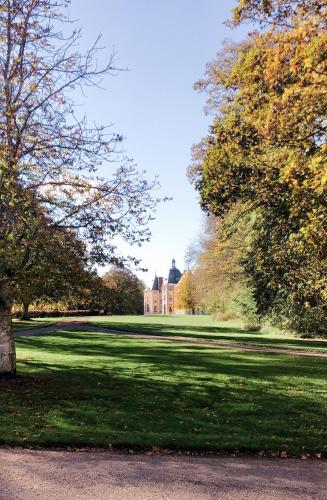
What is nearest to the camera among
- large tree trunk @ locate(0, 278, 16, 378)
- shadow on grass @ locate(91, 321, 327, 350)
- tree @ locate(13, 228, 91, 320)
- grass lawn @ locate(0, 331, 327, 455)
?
grass lawn @ locate(0, 331, 327, 455)

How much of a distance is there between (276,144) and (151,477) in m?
7.88

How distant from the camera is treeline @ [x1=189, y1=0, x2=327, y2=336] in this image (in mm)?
7262

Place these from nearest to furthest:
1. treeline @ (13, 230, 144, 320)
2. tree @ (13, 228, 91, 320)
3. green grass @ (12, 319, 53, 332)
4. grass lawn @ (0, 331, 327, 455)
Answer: grass lawn @ (0, 331, 327, 455) < tree @ (13, 228, 91, 320) < treeline @ (13, 230, 144, 320) < green grass @ (12, 319, 53, 332)

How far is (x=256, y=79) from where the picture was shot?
30.6ft

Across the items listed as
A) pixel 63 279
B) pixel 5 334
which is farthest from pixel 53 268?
pixel 5 334

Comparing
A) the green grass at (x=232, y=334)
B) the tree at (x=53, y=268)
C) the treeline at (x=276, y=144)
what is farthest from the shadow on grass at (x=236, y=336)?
the tree at (x=53, y=268)

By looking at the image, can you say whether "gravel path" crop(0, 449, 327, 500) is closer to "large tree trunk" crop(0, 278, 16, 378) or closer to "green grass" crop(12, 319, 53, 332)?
"large tree trunk" crop(0, 278, 16, 378)

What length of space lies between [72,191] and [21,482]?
7.58 metres

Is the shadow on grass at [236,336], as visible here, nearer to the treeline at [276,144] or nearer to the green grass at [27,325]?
the treeline at [276,144]

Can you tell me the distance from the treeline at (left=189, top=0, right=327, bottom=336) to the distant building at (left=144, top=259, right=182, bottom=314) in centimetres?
10905

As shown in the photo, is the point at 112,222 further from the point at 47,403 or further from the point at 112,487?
the point at 112,487

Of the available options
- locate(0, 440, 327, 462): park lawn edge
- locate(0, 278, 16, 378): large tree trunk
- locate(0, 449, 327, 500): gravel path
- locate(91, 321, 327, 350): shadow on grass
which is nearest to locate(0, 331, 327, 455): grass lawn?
locate(0, 440, 327, 462): park lawn edge

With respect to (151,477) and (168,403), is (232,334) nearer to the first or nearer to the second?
(168,403)

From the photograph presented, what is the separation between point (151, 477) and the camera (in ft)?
18.6
